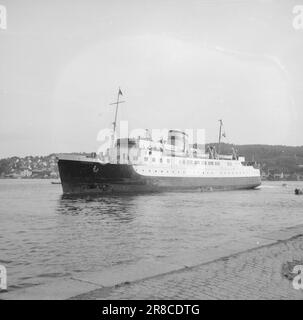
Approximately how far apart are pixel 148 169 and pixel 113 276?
4171 cm

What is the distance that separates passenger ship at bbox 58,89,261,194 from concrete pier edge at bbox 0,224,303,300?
36098mm

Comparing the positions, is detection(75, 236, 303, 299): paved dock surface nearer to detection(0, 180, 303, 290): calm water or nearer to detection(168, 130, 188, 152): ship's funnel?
detection(0, 180, 303, 290): calm water

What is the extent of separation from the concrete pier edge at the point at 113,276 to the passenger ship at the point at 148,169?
36098 millimetres

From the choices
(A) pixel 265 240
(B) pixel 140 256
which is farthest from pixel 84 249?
(A) pixel 265 240

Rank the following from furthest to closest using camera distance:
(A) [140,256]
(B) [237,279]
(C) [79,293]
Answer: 1. (A) [140,256]
2. (B) [237,279]
3. (C) [79,293]

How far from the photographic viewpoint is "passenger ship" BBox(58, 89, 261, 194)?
43.3 m

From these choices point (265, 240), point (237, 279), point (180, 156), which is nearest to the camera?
point (237, 279)

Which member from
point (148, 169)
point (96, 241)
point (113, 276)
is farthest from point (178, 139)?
point (113, 276)

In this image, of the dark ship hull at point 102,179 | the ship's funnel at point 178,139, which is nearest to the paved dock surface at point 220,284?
A: the dark ship hull at point 102,179

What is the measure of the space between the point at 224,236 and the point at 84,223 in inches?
285

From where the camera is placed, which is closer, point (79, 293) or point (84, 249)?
point (79, 293)

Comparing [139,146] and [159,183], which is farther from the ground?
[139,146]
